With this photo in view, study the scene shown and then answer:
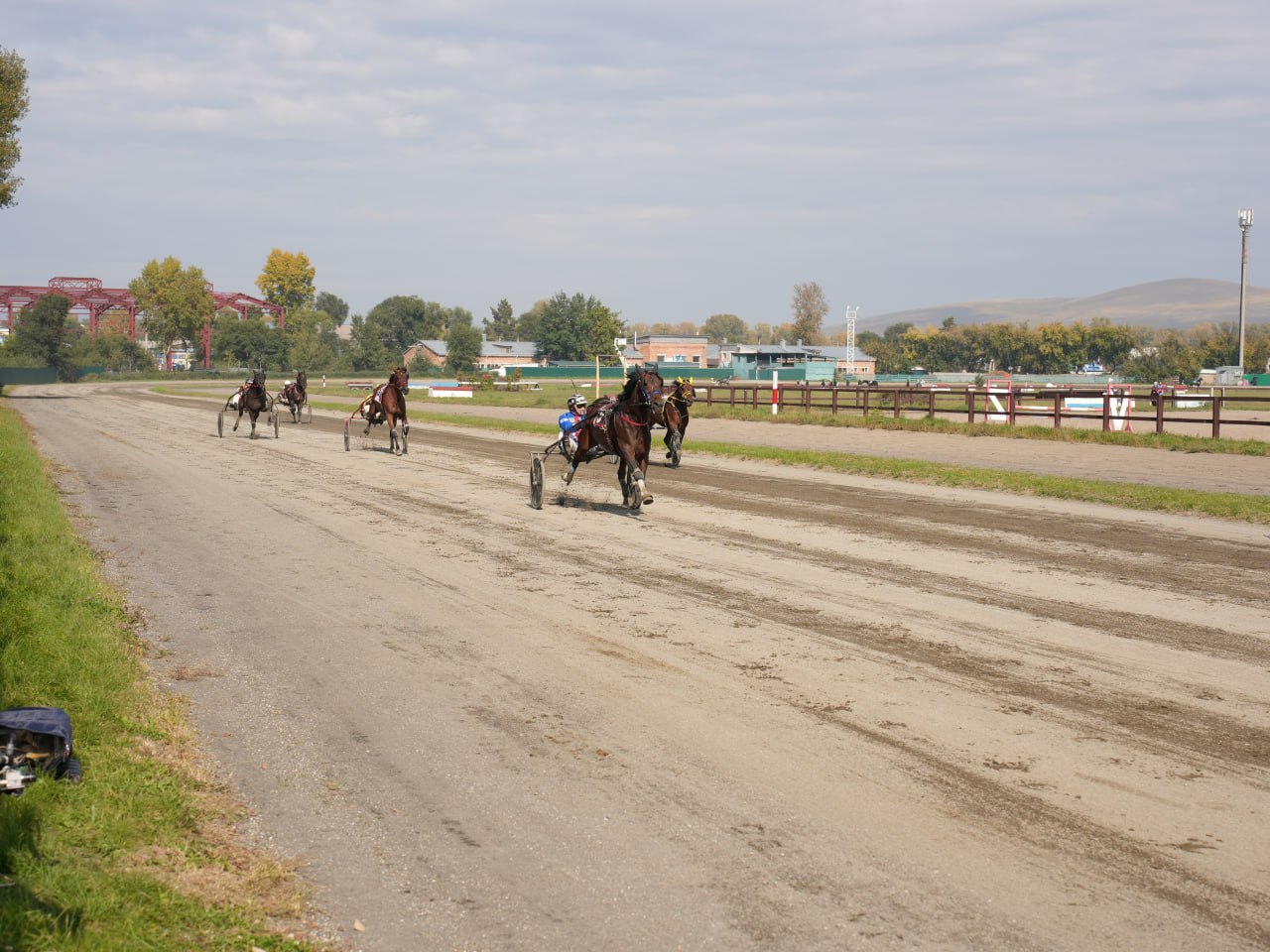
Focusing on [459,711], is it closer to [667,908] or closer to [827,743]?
[827,743]

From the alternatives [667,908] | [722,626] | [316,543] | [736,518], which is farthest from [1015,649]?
[316,543]

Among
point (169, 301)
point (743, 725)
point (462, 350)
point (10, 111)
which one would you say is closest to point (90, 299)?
point (169, 301)

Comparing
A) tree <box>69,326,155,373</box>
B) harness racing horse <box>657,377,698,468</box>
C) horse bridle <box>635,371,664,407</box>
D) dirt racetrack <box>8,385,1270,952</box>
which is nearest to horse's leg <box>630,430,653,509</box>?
horse bridle <box>635,371,664,407</box>

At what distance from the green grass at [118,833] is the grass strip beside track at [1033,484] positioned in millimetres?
14219

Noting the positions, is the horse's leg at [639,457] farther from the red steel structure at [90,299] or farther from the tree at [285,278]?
the tree at [285,278]

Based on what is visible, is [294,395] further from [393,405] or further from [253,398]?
[393,405]

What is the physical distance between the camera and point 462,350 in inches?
5064

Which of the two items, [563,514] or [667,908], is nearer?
[667,908]

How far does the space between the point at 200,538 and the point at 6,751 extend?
30.3 ft

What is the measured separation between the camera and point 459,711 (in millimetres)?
7219

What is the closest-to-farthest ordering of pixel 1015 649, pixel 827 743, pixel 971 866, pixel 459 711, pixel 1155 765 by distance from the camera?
pixel 971 866
pixel 1155 765
pixel 827 743
pixel 459 711
pixel 1015 649

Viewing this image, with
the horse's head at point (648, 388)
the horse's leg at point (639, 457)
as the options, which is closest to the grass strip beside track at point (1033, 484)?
the horse's leg at point (639, 457)

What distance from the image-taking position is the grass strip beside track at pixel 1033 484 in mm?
16703

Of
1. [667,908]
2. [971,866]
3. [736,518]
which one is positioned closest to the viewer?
[667,908]
